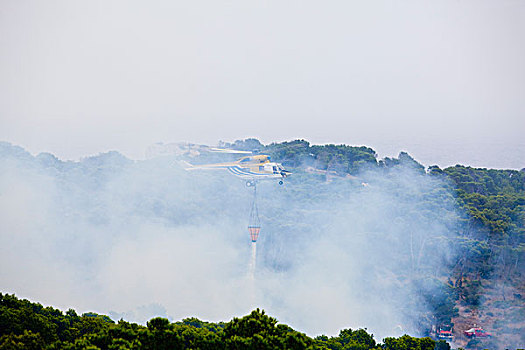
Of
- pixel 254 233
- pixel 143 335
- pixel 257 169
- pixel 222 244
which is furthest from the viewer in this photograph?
pixel 222 244

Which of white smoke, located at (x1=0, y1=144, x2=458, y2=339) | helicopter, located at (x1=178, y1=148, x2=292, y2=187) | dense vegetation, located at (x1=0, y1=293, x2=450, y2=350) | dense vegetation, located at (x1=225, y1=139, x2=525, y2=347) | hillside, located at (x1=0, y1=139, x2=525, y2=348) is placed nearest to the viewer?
dense vegetation, located at (x1=0, y1=293, x2=450, y2=350)

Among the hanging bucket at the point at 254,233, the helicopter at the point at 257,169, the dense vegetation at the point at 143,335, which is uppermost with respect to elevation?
the helicopter at the point at 257,169

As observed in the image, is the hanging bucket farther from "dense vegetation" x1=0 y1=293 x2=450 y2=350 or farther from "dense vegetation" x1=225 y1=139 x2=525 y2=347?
"dense vegetation" x1=0 y1=293 x2=450 y2=350

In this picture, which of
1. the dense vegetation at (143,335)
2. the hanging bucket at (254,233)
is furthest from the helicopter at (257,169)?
the dense vegetation at (143,335)

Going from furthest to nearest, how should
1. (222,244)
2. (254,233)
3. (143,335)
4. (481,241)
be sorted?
(222,244), (254,233), (481,241), (143,335)

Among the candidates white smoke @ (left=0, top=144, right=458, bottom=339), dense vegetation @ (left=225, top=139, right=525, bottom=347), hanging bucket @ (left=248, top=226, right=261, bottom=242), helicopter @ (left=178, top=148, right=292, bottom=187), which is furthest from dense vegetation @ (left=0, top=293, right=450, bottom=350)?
helicopter @ (left=178, top=148, right=292, bottom=187)

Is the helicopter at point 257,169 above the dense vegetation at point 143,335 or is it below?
above

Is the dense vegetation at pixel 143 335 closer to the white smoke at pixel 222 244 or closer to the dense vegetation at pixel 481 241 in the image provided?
the white smoke at pixel 222 244

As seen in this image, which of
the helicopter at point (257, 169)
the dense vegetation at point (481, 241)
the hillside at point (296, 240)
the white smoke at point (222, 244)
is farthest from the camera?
the helicopter at point (257, 169)

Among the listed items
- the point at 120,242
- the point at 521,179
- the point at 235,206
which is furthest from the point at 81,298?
the point at 521,179

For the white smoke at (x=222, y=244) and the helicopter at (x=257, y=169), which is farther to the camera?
the helicopter at (x=257, y=169)

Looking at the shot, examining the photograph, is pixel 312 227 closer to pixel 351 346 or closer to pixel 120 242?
pixel 120 242

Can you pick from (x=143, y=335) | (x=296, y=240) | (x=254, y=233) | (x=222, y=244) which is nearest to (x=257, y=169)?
(x=254, y=233)

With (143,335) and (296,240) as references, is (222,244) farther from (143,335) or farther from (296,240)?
(143,335)
